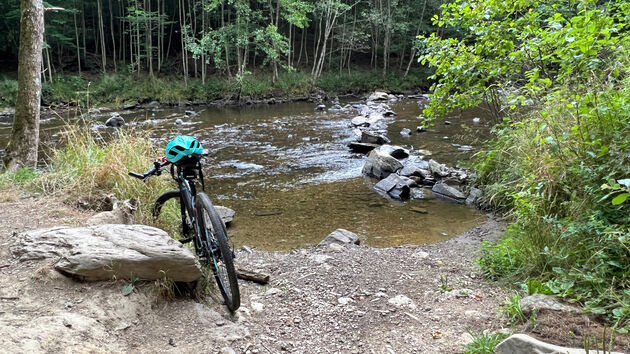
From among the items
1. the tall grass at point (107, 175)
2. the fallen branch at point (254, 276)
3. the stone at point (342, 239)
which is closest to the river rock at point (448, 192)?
the stone at point (342, 239)

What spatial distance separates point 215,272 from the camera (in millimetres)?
3098

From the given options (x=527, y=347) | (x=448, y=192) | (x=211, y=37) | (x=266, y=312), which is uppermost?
(x=211, y=37)

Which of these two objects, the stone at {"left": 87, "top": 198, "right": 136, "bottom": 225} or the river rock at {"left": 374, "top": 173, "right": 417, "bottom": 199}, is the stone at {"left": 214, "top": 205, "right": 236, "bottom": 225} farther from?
the river rock at {"left": 374, "top": 173, "right": 417, "bottom": 199}

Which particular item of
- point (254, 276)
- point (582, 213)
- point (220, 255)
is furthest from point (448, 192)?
point (220, 255)

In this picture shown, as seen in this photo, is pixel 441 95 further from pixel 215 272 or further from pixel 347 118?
pixel 347 118

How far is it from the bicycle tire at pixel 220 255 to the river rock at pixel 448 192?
5.21 metres

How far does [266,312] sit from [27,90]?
5215 mm

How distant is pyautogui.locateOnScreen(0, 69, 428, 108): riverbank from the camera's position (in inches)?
898

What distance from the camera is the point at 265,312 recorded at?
3.18m

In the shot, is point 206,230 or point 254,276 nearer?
point 206,230

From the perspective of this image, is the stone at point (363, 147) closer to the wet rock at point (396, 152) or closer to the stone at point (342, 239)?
the wet rock at point (396, 152)

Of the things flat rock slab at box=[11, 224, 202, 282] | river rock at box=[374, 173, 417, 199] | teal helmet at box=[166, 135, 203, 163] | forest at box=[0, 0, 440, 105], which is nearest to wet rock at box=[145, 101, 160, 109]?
forest at box=[0, 0, 440, 105]

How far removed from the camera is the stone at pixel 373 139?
40.0 feet

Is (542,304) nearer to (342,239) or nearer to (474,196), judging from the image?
(342,239)
